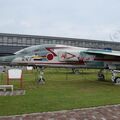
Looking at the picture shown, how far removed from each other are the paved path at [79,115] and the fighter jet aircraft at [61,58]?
1158cm

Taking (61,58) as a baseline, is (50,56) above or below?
above

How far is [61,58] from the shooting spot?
2248cm

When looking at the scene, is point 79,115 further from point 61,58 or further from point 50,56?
point 61,58

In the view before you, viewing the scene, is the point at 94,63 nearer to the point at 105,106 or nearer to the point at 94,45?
the point at 105,106

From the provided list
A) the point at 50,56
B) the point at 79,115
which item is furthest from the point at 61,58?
the point at 79,115

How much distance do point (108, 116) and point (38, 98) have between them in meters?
4.40

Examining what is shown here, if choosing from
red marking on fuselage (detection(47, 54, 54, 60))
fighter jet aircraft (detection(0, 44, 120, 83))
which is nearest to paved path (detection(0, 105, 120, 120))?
fighter jet aircraft (detection(0, 44, 120, 83))

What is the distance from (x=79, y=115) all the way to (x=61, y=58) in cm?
1295

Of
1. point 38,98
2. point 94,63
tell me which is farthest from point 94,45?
point 38,98

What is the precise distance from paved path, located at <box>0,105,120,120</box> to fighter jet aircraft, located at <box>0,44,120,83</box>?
1158 cm

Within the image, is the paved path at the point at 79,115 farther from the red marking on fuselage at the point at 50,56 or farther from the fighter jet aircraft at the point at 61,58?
the red marking on fuselage at the point at 50,56

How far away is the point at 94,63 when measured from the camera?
74.6 feet

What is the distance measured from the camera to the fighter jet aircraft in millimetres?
22062

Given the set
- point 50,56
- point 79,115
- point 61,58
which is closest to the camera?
point 79,115
